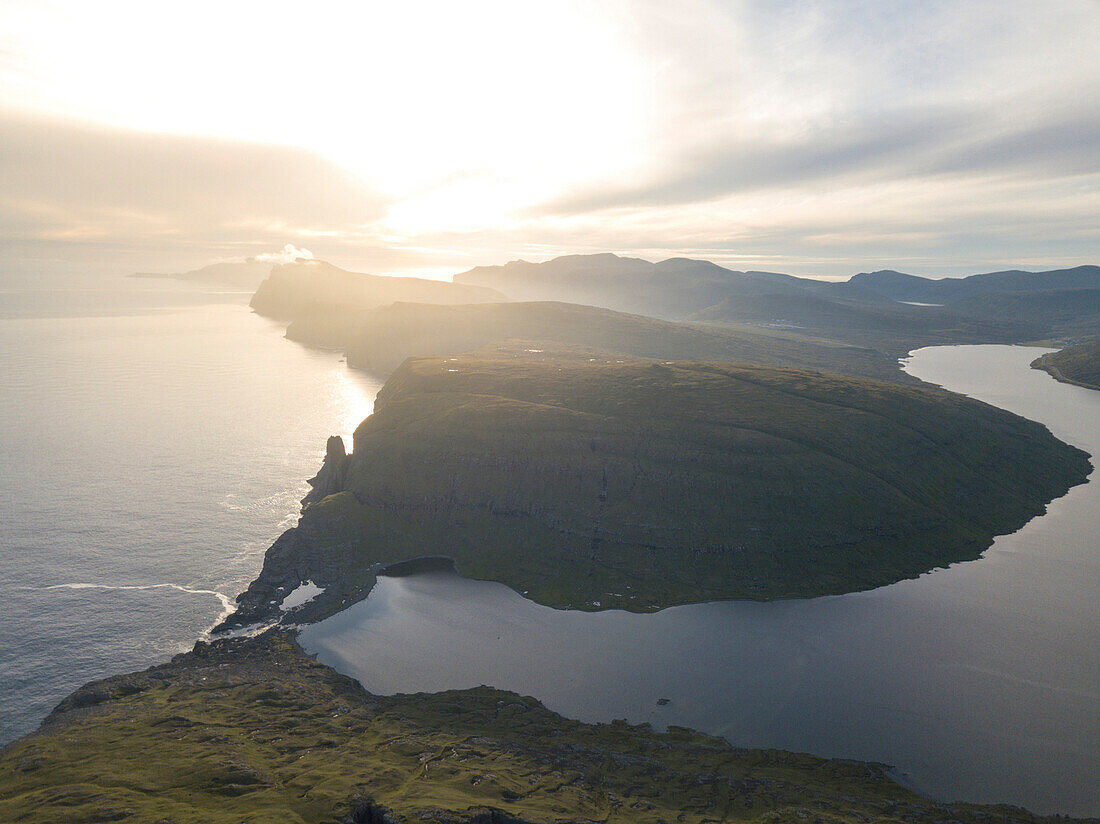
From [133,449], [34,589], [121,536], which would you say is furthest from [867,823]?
[133,449]

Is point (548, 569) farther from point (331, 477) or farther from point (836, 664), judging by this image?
point (331, 477)

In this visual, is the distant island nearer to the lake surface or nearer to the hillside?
the hillside

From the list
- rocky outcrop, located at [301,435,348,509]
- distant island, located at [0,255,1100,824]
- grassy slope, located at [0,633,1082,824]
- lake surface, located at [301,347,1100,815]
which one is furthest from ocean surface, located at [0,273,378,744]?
lake surface, located at [301,347,1100,815]

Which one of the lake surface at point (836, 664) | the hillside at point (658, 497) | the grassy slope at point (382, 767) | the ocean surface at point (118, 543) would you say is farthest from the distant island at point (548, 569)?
the ocean surface at point (118, 543)

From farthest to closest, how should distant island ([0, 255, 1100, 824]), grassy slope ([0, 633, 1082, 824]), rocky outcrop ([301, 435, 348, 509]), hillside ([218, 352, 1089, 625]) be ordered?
rocky outcrop ([301, 435, 348, 509]) < hillside ([218, 352, 1089, 625]) < distant island ([0, 255, 1100, 824]) < grassy slope ([0, 633, 1082, 824])

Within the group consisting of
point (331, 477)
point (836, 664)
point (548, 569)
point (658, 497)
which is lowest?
point (548, 569)

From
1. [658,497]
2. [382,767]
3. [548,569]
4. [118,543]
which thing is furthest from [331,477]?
[382,767]
